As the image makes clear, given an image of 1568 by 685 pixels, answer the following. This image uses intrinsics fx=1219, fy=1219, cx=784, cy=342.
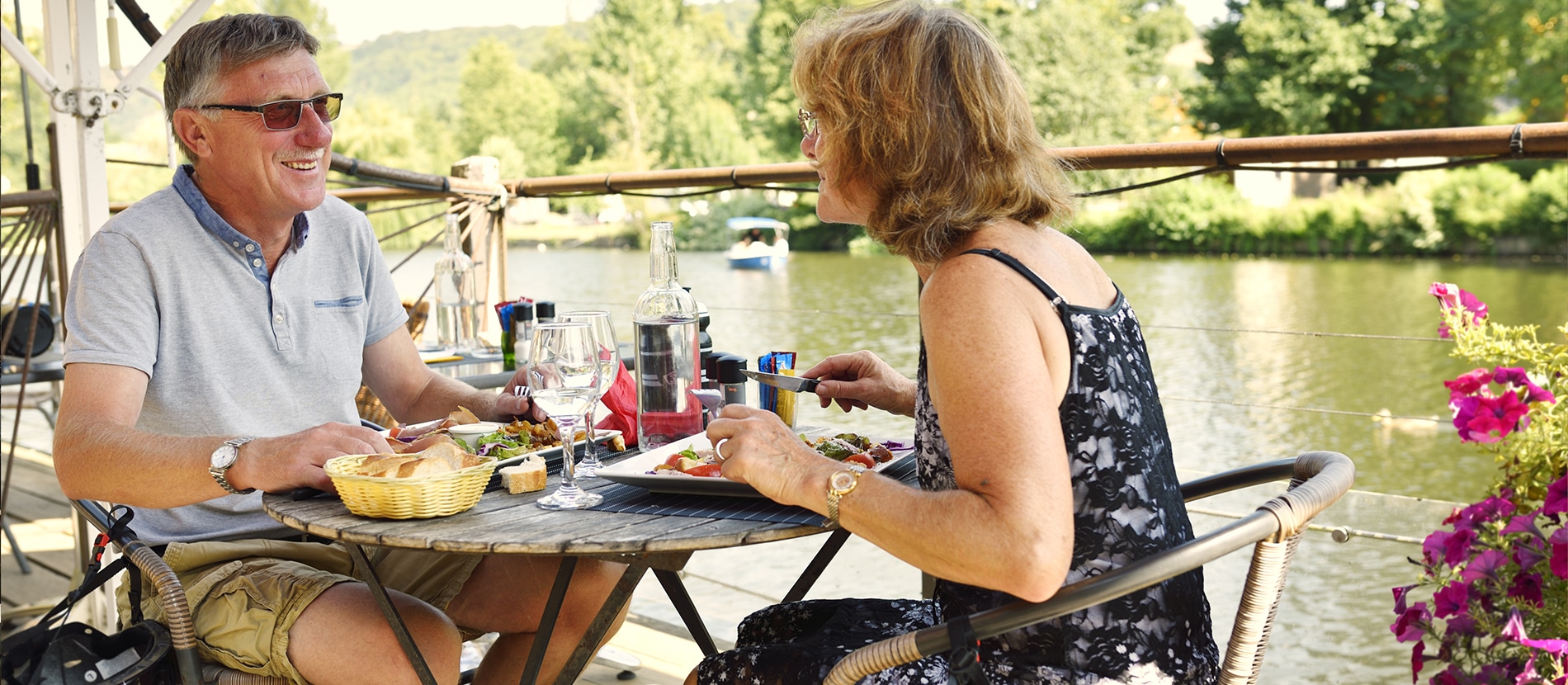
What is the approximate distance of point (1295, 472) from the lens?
1420 millimetres

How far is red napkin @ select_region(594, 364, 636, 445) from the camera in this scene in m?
1.67

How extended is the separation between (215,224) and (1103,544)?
1295 millimetres

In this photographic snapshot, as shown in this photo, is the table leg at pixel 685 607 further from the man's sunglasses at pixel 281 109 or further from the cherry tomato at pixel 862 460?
the man's sunglasses at pixel 281 109

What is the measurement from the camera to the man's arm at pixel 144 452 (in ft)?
4.43

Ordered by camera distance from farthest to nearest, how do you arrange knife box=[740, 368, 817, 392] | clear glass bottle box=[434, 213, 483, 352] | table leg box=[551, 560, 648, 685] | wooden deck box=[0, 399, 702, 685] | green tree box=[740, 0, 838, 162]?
green tree box=[740, 0, 838, 162]
clear glass bottle box=[434, 213, 483, 352]
wooden deck box=[0, 399, 702, 685]
knife box=[740, 368, 817, 392]
table leg box=[551, 560, 648, 685]

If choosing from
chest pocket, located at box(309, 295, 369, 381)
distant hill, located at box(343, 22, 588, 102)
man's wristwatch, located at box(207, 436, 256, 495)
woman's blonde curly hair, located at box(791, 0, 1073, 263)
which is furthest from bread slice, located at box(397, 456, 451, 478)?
distant hill, located at box(343, 22, 588, 102)

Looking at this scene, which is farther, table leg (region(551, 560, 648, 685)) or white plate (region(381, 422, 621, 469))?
white plate (region(381, 422, 621, 469))

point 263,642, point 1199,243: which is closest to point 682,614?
point 263,642

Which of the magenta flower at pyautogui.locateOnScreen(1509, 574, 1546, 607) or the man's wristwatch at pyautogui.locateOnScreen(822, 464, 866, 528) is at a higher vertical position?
the man's wristwatch at pyautogui.locateOnScreen(822, 464, 866, 528)

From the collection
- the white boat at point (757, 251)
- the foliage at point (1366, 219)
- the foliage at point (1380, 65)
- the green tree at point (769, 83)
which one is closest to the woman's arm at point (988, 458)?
the foliage at point (1366, 219)

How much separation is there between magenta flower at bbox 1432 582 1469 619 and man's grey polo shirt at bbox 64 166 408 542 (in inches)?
56.8

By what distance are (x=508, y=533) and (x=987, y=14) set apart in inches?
1681

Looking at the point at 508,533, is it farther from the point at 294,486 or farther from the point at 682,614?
the point at 682,614

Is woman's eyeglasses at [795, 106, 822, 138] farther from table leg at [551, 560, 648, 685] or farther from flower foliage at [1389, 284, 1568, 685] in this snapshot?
flower foliage at [1389, 284, 1568, 685]
